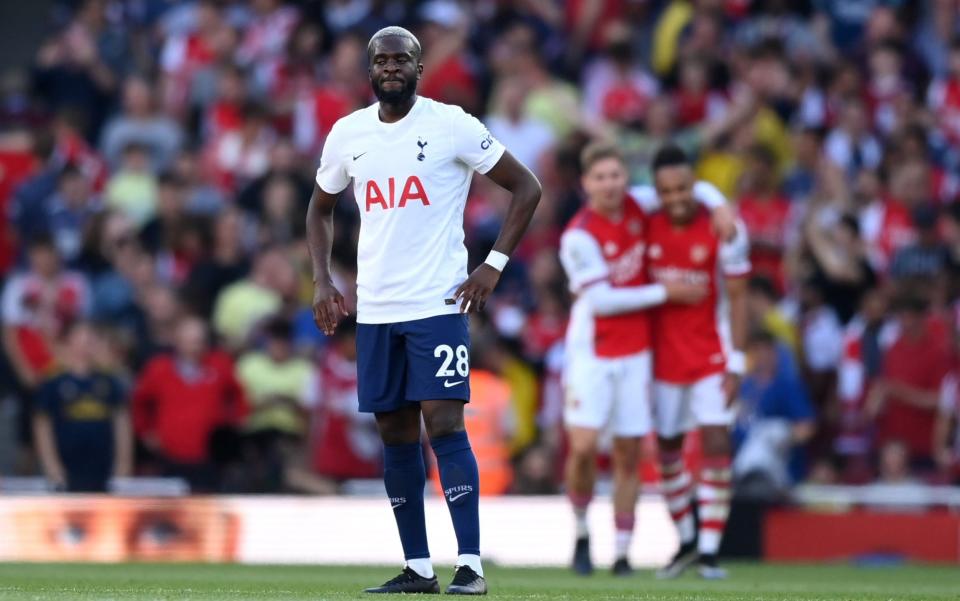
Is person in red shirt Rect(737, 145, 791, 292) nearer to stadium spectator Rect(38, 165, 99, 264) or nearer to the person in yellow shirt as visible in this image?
the person in yellow shirt

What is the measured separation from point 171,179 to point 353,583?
8.75 metres

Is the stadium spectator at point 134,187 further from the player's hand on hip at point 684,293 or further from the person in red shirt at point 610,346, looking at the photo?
the player's hand on hip at point 684,293

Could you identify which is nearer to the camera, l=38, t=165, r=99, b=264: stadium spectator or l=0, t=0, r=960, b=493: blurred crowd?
l=0, t=0, r=960, b=493: blurred crowd

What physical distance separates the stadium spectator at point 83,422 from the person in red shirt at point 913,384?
6.11 metres

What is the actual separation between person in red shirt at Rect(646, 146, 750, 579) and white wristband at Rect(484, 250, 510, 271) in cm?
336

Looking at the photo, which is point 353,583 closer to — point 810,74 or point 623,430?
point 623,430

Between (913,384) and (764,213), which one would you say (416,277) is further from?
(764,213)

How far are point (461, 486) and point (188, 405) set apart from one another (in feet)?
24.8

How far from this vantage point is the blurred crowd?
14.9 meters

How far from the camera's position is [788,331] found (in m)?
15.3

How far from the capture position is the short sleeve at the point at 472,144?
8094 millimetres

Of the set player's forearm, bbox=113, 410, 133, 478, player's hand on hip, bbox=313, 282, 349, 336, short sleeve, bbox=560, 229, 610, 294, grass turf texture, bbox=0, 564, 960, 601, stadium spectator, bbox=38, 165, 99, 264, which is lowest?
grass turf texture, bbox=0, 564, 960, 601

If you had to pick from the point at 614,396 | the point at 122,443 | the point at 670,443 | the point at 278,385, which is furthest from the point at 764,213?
the point at 122,443

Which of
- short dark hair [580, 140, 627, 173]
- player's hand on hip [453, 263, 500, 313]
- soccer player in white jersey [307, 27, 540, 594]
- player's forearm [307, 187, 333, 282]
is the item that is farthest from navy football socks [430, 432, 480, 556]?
short dark hair [580, 140, 627, 173]
